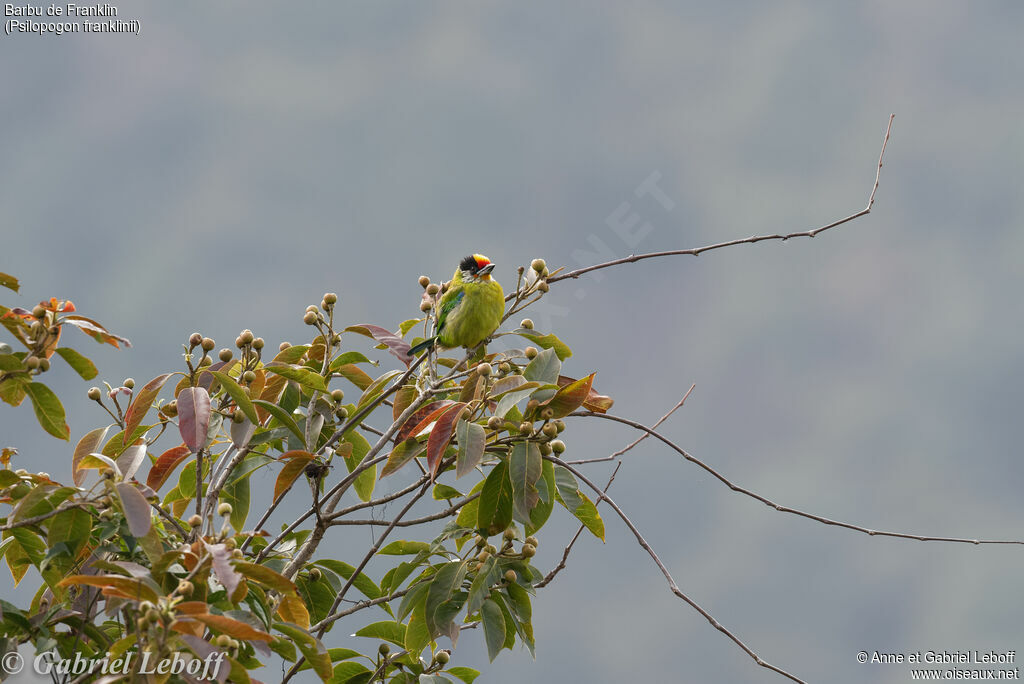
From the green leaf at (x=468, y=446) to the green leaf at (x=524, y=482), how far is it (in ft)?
0.38

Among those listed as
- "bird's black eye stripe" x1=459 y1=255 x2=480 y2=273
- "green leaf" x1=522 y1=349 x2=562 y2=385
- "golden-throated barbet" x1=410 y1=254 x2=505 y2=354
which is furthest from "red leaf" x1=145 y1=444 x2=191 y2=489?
"bird's black eye stripe" x1=459 y1=255 x2=480 y2=273

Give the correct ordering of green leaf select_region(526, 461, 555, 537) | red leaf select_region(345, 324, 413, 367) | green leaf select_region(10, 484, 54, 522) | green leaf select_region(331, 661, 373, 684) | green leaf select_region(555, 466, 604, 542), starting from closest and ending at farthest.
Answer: green leaf select_region(10, 484, 54, 522), green leaf select_region(526, 461, 555, 537), green leaf select_region(555, 466, 604, 542), green leaf select_region(331, 661, 373, 684), red leaf select_region(345, 324, 413, 367)

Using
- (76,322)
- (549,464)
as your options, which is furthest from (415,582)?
(76,322)

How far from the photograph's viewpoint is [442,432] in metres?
2.71

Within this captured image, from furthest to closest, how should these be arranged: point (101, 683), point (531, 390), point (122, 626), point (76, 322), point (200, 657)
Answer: point (122, 626), point (76, 322), point (531, 390), point (101, 683), point (200, 657)

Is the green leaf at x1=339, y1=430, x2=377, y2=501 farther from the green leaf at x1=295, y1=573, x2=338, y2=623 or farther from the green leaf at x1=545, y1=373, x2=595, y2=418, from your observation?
the green leaf at x1=545, y1=373, x2=595, y2=418

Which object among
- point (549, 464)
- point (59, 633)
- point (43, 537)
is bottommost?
point (59, 633)

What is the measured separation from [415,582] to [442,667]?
0.35 m

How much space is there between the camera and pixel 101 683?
2199mm

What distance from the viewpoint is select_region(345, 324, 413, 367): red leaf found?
3.44 m

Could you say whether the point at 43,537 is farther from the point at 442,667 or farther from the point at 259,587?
the point at 442,667

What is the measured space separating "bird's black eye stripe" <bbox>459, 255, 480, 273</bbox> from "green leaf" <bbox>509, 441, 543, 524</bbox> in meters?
2.39

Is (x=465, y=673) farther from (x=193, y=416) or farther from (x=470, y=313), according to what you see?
(x=470, y=313)

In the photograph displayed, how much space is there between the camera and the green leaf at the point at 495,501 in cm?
287
